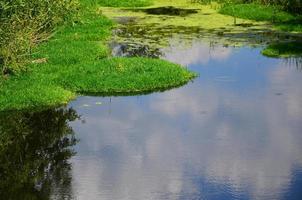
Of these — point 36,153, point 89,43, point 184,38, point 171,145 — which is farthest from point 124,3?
point 36,153

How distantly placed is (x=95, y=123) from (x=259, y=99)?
230 inches

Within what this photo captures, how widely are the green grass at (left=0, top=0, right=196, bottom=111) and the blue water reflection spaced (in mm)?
772

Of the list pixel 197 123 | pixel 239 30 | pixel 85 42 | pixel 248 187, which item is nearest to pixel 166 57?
pixel 85 42

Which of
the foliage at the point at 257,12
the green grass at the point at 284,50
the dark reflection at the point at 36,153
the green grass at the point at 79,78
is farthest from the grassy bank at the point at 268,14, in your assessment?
the dark reflection at the point at 36,153

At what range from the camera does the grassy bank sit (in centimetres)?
3356

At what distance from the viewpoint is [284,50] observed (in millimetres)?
28688

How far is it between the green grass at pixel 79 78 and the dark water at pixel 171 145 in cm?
70

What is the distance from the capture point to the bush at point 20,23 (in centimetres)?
2230

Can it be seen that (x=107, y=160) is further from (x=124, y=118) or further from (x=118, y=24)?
(x=118, y=24)

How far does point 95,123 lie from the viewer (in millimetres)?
19375

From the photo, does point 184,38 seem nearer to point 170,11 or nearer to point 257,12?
point 257,12

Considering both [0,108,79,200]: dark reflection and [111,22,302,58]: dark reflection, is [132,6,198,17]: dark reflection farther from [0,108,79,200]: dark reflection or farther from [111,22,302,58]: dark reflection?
[0,108,79,200]: dark reflection

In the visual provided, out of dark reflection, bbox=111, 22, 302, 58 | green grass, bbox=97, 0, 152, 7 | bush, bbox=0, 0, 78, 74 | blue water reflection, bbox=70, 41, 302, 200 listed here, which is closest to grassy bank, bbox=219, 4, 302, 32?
dark reflection, bbox=111, 22, 302, 58

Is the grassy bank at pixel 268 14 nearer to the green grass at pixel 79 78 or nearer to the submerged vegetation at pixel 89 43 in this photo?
the submerged vegetation at pixel 89 43
